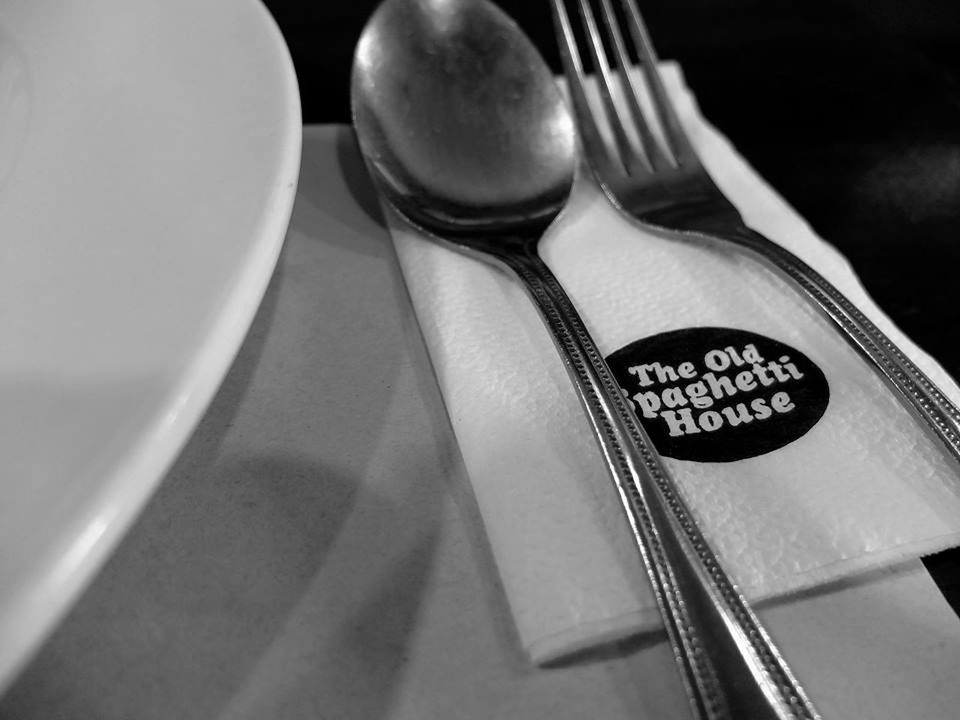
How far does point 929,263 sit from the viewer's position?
1.35 feet

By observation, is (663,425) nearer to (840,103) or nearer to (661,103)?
(661,103)

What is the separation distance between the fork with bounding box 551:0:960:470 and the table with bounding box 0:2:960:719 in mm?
62

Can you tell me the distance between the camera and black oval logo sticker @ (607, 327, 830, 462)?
0.30 metres

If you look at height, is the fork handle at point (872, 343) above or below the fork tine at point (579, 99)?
below

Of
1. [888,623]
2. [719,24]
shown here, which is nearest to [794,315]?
[888,623]

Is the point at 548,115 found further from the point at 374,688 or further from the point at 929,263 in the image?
the point at 374,688

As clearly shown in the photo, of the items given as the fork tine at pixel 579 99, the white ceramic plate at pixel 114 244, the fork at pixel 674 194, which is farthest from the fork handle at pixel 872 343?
the white ceramic plate at pixel 114 244

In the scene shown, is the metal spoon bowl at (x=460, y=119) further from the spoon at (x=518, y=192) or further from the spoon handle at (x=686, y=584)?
the spoon handle at (x=686, y=584)

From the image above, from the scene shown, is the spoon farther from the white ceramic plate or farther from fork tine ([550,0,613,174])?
the white ceramic plate

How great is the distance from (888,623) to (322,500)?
20cm

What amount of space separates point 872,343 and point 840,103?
294 millimetres

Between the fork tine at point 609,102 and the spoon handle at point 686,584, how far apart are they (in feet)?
0.56

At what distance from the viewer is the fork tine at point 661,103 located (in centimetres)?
45

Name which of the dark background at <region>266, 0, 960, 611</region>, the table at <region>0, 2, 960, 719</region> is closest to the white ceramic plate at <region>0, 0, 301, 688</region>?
the table at <region>0, 2, 960, 719</region>
